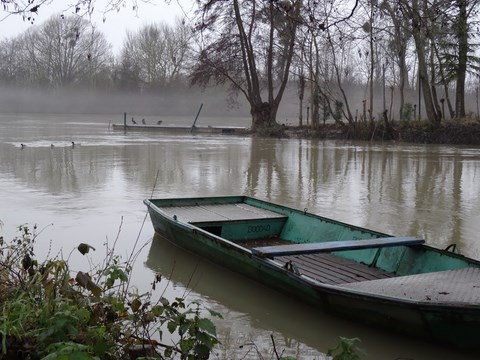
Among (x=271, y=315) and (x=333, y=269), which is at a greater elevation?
(x=333, y=269)

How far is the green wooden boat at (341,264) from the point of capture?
13.6 feet

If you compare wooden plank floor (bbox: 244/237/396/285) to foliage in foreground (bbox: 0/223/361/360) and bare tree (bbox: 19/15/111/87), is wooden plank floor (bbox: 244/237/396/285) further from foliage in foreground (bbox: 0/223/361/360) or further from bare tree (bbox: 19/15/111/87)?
bare tree (bbox: 19/15/111/87)

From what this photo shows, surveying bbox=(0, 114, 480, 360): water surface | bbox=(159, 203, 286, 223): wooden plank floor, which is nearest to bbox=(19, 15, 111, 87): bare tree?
bbox=(0, 114, 480, 360): water surface

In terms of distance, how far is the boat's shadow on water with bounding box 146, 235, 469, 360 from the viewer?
14.5 feet

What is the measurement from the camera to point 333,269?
19.3 ft

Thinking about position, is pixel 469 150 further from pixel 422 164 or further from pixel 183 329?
pixel 183 329

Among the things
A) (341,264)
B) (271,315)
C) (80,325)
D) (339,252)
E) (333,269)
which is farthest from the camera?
(339,252)

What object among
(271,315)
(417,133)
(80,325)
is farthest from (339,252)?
(417,133)

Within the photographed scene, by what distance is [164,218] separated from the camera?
680 cm

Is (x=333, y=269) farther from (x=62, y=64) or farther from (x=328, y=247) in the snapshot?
(x=62, y=64)

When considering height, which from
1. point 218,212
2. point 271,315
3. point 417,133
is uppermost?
point 417,133

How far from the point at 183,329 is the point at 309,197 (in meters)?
7.88

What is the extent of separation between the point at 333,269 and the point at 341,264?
0.24 metres

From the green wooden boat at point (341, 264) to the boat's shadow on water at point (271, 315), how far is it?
0.13 metres
